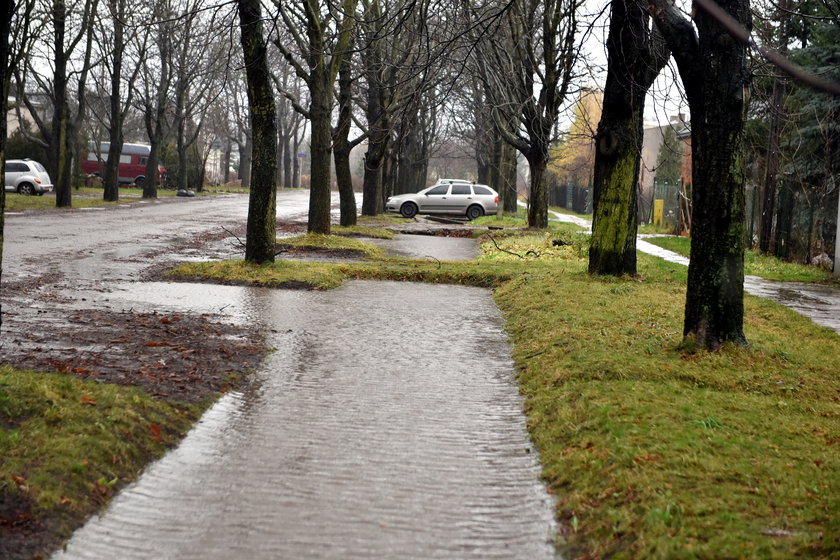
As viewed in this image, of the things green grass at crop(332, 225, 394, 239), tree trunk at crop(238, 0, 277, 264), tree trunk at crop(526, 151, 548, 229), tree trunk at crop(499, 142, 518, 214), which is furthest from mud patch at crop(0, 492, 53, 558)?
tree trunk at crop(499, 142, 518, 214)

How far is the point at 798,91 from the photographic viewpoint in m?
23.3

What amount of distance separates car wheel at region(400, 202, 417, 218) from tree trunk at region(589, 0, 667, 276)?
1036 inches

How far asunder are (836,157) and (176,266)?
15.1 metres

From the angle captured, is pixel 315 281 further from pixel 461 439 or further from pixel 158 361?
pixel 461 439

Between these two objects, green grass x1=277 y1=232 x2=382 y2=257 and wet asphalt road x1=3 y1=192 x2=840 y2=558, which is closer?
wet asphalt road x1=3 y1=192 x2=840 y2=558

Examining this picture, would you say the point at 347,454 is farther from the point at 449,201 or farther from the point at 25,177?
the point at 25,177

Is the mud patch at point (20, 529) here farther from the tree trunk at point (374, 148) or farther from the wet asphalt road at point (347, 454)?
the tree trunk at point (374, 148)

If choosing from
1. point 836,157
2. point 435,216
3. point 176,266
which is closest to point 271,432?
point 176,266

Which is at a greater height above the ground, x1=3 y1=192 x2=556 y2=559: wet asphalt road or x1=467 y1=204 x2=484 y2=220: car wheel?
x1=467 y1=204 x2=484 y2=220: car wheel

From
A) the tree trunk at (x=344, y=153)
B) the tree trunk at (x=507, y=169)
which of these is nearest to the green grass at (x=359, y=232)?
the tree trunk at (x=344, y=153)

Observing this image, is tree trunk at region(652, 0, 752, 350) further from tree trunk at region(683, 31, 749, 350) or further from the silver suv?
the silver suv

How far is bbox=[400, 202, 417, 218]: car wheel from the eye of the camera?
4072cm

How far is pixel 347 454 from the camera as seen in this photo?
5.79 metres

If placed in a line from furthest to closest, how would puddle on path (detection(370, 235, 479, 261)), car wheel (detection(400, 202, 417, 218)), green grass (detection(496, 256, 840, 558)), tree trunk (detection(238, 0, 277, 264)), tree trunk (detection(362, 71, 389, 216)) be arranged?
car wheel (detection(400, 202, 417, 218))
tree trunk (detection(362, 71, 389, 216))
puddle on path (detection(370, 235, 479, 261))
tree trunk (detection(238, 0, 277, 264))
green grass (detection(496, 256, 840, 558))
